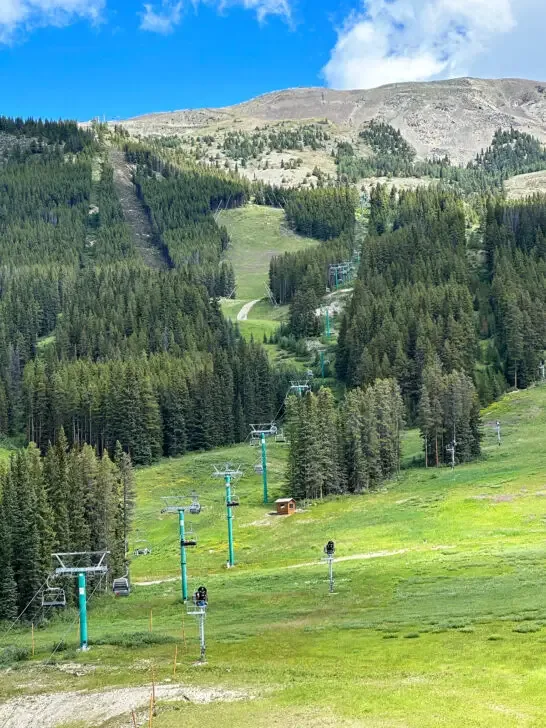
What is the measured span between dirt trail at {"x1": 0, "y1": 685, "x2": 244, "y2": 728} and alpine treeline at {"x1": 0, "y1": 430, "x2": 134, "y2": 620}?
931 inches

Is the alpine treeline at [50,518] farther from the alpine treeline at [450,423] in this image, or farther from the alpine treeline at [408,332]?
the alpine treeline at [408,332]

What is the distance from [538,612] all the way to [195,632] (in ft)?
66.5

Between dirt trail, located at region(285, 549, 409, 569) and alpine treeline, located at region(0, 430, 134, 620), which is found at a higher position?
alpine treeline, located at region(0, 430, 134, 620)

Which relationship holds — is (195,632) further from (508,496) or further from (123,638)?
(508,496)

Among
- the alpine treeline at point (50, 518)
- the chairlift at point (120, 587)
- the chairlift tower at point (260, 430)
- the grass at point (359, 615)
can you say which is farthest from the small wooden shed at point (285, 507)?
the chairlift at point (120, 587)

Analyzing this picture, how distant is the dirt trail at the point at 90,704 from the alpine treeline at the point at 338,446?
228ft

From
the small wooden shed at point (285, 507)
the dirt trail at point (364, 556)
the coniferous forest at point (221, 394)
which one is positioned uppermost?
the coniferous forest at point (221, 394)

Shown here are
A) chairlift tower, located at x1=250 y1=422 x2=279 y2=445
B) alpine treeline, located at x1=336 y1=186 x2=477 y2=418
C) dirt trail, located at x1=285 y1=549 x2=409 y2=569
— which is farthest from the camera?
alpine treeline, located at x1=336 y1=186 x2=477 y2=418

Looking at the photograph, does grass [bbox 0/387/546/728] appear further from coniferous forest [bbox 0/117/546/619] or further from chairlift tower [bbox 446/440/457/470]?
coniferous forest [bbox 0/117/546/619]

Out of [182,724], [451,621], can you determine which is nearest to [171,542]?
[451,621]

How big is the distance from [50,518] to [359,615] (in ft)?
99.6

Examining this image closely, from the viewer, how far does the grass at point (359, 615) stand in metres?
31.6

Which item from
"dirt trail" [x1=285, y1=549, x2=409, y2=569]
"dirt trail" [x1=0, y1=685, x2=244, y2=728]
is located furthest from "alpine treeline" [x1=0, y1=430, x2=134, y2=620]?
"dirt trail" [x1=0, y1=685, x2=244, y2=728]

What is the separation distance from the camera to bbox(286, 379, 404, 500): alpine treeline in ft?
350
